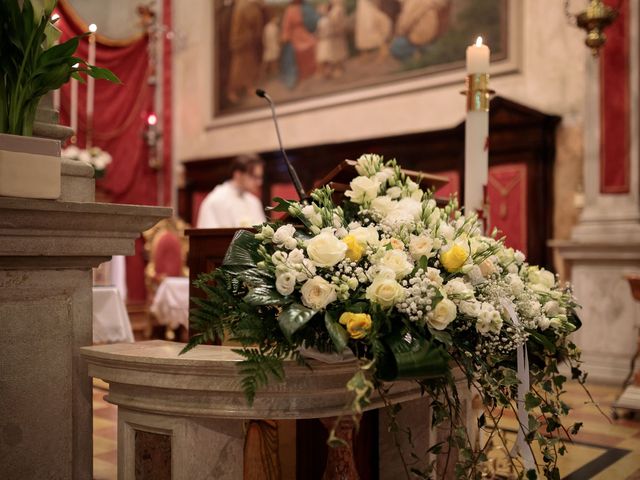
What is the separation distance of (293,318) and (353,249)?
0.26 metres

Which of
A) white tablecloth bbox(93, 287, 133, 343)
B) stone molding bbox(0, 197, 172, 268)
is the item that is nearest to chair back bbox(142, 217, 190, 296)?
white tablecloth bbox(93, 287, 133, 343)

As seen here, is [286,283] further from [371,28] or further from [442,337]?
[371,28]

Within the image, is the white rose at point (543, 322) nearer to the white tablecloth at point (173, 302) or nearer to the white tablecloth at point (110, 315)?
the white tablecloth at point (110, 315)

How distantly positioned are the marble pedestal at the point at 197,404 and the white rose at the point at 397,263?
269mm

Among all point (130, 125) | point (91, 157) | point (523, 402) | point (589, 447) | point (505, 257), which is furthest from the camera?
point (130, 125)

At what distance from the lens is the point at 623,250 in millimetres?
5898

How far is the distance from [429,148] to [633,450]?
420 centimetres

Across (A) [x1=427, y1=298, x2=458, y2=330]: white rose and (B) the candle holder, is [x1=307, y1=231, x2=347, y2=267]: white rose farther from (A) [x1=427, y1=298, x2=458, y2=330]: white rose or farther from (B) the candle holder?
(B) the candle holder

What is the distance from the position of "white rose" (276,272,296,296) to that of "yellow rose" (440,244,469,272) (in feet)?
1.37

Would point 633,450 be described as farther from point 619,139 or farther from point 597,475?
point 619,139

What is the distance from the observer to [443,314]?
1688 millimetres

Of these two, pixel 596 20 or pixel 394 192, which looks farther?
pixel 596 20

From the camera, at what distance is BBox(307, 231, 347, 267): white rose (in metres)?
1.71

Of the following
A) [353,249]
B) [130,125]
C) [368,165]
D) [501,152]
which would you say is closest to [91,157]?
[130,125]
